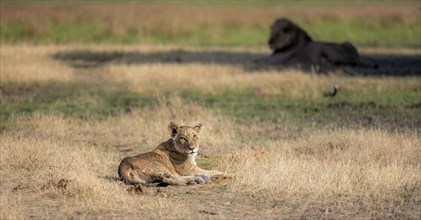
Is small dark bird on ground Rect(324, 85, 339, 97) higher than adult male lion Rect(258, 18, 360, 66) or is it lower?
lower

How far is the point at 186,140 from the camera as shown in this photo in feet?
30.7

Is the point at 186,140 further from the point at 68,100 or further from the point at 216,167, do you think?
the point at 68,100

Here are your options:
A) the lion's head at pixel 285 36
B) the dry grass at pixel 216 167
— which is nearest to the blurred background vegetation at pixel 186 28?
the lion's head at pixel 285 36

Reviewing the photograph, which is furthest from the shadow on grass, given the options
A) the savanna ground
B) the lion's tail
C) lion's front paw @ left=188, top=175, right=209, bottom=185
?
the lion's tail

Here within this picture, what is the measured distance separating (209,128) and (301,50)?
10860 mm

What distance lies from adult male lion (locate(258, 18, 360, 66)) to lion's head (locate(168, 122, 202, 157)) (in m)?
13.7

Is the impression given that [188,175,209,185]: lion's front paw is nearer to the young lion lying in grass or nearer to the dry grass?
the young lion lying in grass

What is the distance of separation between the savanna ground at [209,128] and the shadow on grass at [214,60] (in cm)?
7

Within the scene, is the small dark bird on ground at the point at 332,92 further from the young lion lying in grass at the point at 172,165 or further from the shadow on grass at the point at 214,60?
the young lion lying in grass at the point at 172,165

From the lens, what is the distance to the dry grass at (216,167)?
819 centimetres

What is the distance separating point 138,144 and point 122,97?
18.8 ft

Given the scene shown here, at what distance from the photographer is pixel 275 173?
9.48 metres

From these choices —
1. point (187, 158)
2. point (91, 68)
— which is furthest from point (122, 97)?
point (187, 158)

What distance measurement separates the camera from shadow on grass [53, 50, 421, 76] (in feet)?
74.1
